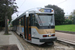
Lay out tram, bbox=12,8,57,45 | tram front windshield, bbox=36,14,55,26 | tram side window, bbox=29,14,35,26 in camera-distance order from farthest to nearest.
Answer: tram side window, bbox=29,14,35,26
tram front windshield, bbox=36,14,55,26
tram, bbox=12,8,57,45

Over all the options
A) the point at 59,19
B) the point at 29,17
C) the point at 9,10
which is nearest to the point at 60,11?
the point at 59,19

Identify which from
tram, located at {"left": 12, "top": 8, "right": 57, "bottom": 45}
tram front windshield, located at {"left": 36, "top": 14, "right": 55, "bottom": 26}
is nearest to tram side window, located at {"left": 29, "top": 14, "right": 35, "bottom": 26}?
tram, located at {"left": 12, "top": 8, "right": 57, "bottom": 45}

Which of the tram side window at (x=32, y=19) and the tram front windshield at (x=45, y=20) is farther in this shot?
the tram side window at (x=32, y=19)

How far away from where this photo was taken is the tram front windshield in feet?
23.9

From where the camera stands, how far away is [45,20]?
736cm

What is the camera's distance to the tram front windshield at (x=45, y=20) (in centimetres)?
727

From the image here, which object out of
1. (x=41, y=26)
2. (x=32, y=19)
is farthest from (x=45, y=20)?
(x=32, y=19)

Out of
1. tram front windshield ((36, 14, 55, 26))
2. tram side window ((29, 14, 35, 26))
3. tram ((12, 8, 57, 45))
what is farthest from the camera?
tram side window ((29, 14, 35, 26))

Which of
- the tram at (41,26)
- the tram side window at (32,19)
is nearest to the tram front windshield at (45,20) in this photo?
the tram at (41,26)

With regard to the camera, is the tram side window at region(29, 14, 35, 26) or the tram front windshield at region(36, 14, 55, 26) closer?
the tram front windshield at region(36, 14, 55, 26)

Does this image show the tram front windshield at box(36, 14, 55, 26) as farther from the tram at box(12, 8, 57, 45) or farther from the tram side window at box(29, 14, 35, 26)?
the tram side window at box(29, 14, 35, 26)

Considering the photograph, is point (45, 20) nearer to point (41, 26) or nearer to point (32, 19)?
point (41, 26)

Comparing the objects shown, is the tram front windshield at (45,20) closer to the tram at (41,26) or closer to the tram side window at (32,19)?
the tram at (41,26)

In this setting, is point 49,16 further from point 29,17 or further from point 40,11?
point 29,17
